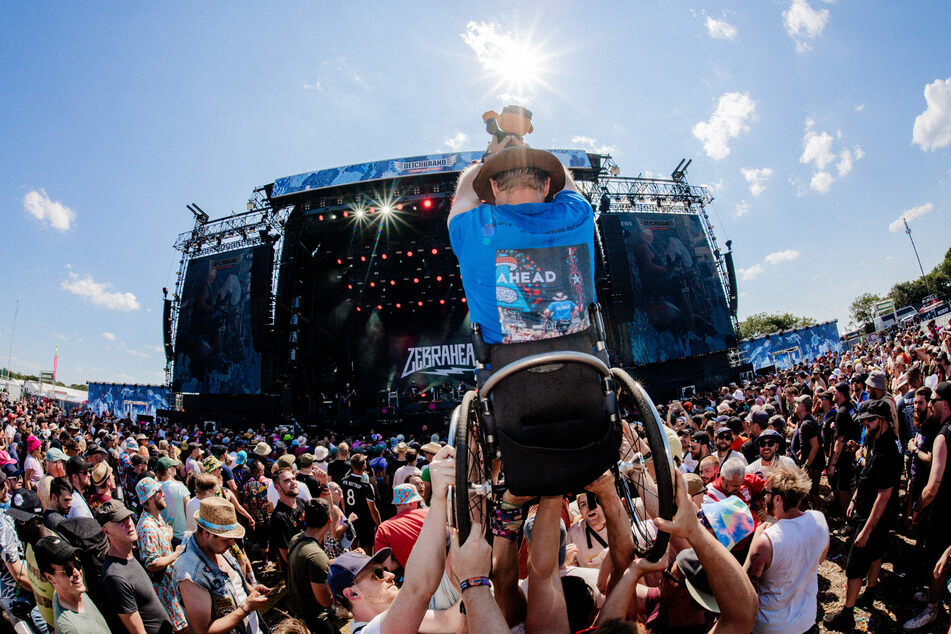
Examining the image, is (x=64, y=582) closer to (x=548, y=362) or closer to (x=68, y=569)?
(x=68, y=569)

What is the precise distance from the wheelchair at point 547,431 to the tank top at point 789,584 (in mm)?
1611

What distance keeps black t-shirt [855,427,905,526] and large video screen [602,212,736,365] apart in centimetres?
1570

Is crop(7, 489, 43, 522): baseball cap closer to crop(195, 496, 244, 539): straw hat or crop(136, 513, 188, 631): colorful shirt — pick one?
crop(136, 513, 188, 631): colorful shirt

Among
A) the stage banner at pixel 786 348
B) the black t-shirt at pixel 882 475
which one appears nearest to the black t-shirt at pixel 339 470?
the black t-shirt at pixel 882 475

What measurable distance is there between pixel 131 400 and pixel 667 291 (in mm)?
28433

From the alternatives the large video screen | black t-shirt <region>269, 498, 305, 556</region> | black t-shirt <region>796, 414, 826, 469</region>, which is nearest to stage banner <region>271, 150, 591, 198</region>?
the large video screen

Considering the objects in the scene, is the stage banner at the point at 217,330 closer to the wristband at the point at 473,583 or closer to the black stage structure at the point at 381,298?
the black stage structure at the point at 381,298

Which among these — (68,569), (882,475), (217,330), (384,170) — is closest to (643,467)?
(68,569)

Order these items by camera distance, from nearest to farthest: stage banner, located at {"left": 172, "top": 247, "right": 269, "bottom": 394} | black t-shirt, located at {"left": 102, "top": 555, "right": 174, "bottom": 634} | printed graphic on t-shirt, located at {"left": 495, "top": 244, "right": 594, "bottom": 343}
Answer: printed graphic on t-shirt, located at {"left": 495, "top": 244, "right": 594, "bottom": 343} → black t-shirt, located at {"left": 102, "top": 555, "right": 174, "bottom": 634} → stage banner, located at {"left": 172, "top": 247, "right": 269, "bottom": 394}

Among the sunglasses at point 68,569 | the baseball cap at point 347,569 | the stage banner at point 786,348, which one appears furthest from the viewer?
the stage banner at point 786,348

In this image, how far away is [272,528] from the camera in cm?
550

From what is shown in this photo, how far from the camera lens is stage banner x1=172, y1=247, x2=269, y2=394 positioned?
67.5 ft

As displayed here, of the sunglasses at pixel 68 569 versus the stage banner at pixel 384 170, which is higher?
the stage banner at pixel 384 170

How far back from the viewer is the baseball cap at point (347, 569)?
250 centimetres
